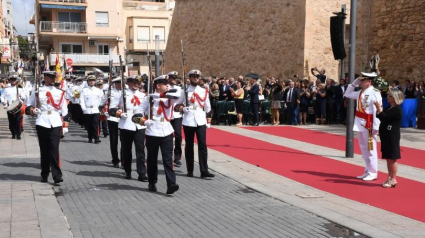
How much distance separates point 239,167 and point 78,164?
11.6 feet

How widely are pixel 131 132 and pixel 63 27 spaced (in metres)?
45.7

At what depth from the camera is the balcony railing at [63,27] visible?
51188mm

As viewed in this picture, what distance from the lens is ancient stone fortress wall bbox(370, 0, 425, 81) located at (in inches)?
859

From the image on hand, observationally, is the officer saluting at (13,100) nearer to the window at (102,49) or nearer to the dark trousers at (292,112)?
the dark trousers at (292,112)

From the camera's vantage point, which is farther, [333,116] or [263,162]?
[333,116]

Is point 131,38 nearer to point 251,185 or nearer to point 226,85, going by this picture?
point 226,85

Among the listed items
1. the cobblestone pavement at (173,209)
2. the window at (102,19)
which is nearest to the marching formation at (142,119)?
the cobblestone pavement at (173,209)

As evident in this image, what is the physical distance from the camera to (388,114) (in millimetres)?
8453

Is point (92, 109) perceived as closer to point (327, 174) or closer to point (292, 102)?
point (327, 174)

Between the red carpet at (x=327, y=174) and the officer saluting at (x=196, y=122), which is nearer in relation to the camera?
the red carpet at (x=327, y=174)

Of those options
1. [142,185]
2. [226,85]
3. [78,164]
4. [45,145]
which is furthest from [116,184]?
[226,85]

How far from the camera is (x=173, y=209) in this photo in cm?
705

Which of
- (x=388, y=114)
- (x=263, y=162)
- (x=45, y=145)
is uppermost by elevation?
(x=388, y=114)

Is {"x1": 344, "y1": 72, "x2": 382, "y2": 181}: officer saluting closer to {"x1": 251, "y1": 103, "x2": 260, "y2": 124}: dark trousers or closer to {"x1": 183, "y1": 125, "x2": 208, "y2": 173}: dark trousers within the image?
{"x1": 183, "y1": 125, "x2": 208, "y2": 173}: dark trousers
